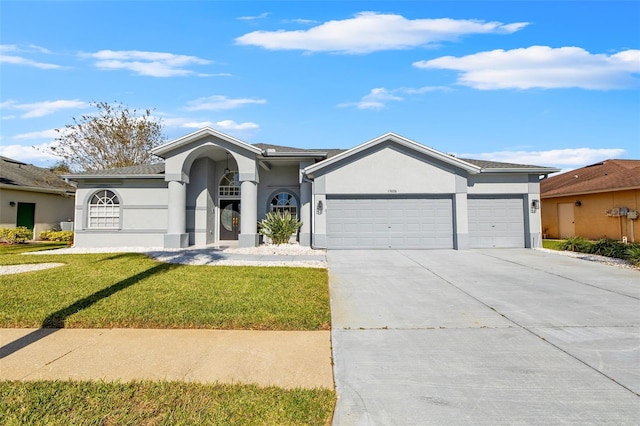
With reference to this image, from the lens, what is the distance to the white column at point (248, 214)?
13.3 m

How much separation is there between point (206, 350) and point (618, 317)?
20.1ft

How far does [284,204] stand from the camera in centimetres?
1532

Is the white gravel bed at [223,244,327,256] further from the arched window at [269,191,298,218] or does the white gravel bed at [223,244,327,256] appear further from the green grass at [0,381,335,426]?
the green grass at [0,381,335,426]

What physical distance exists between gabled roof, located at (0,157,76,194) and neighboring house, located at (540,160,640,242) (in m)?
29.9

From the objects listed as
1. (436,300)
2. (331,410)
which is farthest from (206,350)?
(436,300)

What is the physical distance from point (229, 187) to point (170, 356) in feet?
42.1

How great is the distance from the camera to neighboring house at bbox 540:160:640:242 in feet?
50.8

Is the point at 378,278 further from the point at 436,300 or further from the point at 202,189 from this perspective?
the point at 202,189

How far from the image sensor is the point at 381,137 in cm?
1320

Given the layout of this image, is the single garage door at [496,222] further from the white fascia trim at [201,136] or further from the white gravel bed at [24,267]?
the white gravel bed at [24,267]

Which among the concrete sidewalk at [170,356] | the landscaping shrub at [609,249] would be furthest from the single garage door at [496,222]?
the concrete sidewalk at [170,356]

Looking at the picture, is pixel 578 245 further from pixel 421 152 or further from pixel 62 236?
pixel 62 236

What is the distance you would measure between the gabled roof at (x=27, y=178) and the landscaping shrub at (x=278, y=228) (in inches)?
558

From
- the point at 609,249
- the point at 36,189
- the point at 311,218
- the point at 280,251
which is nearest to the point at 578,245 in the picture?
the point at 609,249
